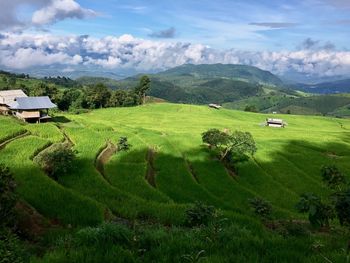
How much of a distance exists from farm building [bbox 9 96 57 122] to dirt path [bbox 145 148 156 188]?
34.2 metres

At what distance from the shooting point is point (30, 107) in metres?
85.8

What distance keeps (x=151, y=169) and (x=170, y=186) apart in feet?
24.1

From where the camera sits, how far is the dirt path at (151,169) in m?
50.0

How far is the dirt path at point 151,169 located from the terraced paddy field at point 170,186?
135mm

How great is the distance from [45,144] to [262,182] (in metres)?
29.6

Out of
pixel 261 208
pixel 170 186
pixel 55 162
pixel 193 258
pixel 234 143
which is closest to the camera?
pixel 193 258

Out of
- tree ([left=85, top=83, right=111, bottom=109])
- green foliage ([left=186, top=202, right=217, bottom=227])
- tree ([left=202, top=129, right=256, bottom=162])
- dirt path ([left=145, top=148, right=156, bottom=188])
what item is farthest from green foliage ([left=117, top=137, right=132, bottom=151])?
tree ([left=85, top=83, right=111, bottom=109])

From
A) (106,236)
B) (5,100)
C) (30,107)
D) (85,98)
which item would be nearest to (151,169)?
(106,236)

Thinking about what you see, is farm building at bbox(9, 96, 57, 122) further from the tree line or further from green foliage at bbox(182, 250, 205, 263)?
green foliage at bbox(182, 250, 205, 263)

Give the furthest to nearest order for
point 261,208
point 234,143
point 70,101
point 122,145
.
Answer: point 70,101
point 234,143
point 122,145
point 261,208

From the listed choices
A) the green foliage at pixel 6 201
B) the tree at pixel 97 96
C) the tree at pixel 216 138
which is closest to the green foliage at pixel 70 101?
the tree at pixel 97 96

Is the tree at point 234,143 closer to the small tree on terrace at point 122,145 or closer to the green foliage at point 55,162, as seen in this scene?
the small tree on terrace at point 122,145

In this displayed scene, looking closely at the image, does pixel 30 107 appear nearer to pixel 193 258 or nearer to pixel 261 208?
pixel 261 208

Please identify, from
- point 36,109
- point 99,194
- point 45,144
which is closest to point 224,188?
point 99,194
